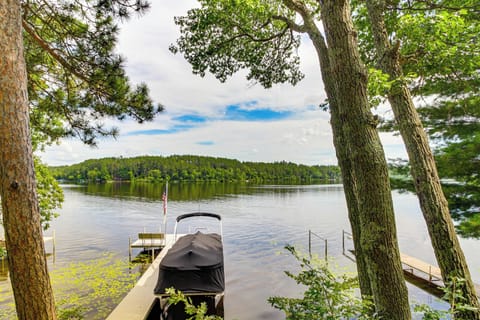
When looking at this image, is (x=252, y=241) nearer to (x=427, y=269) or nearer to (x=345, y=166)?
(x=427, y=269)

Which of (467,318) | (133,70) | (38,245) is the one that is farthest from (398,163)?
(38,245)

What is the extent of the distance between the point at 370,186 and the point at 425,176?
1.96 meters

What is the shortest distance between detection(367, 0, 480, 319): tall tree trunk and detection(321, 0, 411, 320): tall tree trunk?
1.30 metres

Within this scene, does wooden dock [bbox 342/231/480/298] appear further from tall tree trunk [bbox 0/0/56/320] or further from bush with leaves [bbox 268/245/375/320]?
tall tree trunk [bbox 0/0/56/320]

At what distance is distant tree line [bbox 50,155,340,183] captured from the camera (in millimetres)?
98875

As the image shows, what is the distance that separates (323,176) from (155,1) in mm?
126452

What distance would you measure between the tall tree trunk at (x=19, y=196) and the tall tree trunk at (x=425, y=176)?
400 cm

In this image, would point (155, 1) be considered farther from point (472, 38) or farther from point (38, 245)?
point (472, 38)

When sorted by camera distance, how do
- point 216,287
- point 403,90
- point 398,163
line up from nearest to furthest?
1. point 403,90
2. point 216,287
3. point 398,163

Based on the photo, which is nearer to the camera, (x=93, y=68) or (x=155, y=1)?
(x=155, y=1)

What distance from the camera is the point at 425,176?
12.2 ft

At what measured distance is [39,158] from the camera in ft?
36.1

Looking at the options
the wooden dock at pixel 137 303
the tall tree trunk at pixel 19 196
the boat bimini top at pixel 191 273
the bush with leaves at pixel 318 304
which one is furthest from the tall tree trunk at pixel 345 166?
the wooden dock at pixel 137 303

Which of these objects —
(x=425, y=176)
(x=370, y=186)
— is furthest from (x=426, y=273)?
(x=370, y=186)
